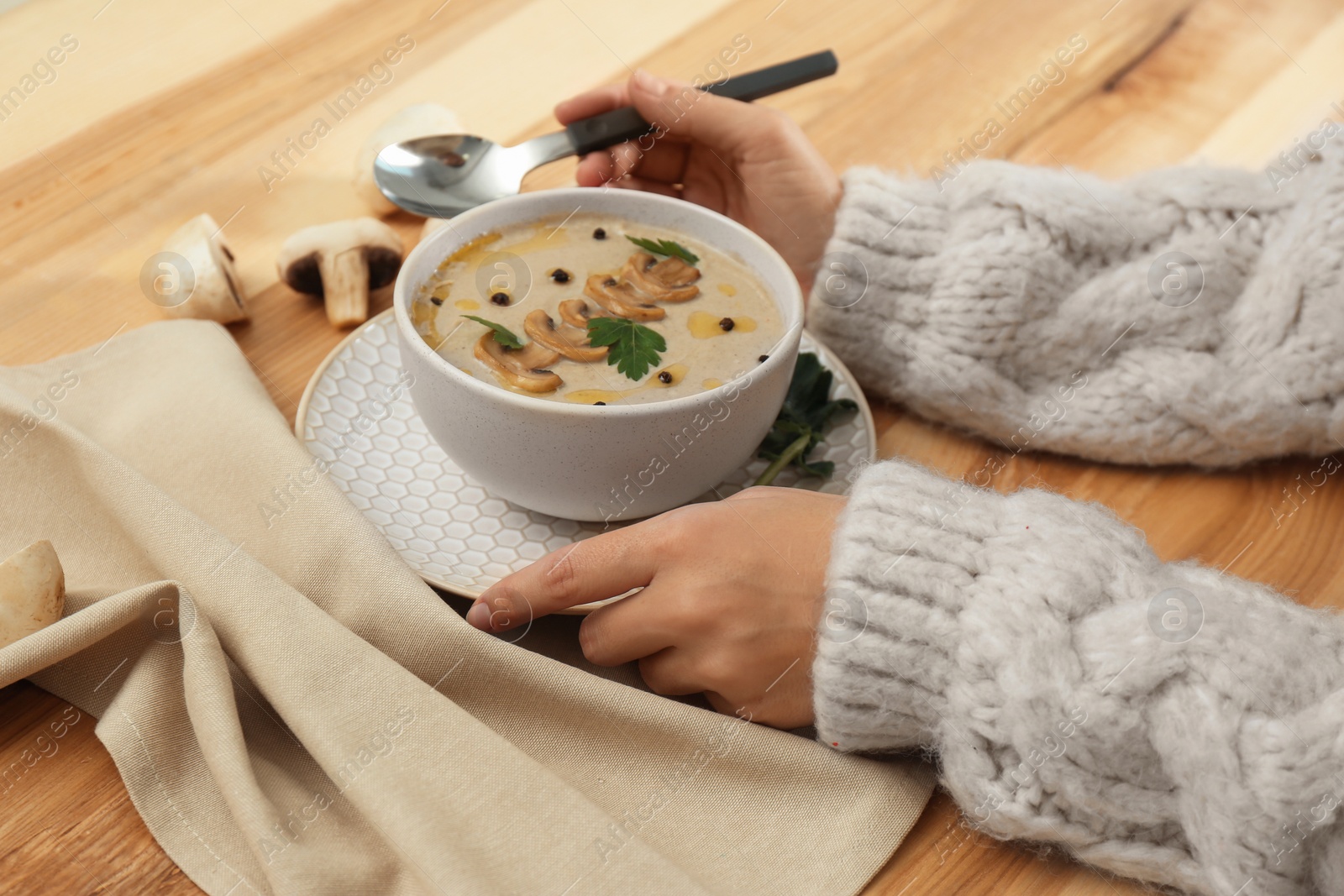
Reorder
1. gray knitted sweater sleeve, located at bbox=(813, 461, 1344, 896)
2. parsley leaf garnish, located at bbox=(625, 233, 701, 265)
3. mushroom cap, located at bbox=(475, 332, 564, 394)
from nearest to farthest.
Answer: gray knitted sweater sleeve, located at bbox=(813, 461, 1344, 896)
mushroom cap, located at bbox=(475, 332, 564, 394)
parsley leaf garnish, located at bbox=(625, 233, 701, 265)

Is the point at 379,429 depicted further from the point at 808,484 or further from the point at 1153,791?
the point at 1153,791

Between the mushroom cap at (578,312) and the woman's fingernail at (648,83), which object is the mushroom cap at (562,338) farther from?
the woman's fingernail at (648,83)

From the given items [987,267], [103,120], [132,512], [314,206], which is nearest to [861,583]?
[987,267]

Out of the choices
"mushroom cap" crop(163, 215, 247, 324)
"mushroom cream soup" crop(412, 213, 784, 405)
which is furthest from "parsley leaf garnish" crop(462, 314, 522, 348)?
"mushroom cap" crop(163, 215, 247, 324)

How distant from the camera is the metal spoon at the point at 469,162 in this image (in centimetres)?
123

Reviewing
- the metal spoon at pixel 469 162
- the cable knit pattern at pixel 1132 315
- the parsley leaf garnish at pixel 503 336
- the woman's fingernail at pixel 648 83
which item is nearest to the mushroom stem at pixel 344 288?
the metal spoon at pixel 469 162

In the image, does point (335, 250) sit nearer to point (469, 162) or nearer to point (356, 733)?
point (469, 162)

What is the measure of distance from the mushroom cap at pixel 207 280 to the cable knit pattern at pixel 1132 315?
0.65m

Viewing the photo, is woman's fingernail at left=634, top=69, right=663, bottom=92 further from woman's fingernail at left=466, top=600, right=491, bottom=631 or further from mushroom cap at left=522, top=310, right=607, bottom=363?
woman's fingernail at left=466, top=600, right=491, bottom=631

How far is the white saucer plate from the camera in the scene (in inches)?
34.4

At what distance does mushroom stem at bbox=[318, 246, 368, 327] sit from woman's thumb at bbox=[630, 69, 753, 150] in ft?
1.19

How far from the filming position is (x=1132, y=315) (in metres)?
1.01

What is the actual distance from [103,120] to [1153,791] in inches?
52.0

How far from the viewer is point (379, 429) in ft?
3.22
